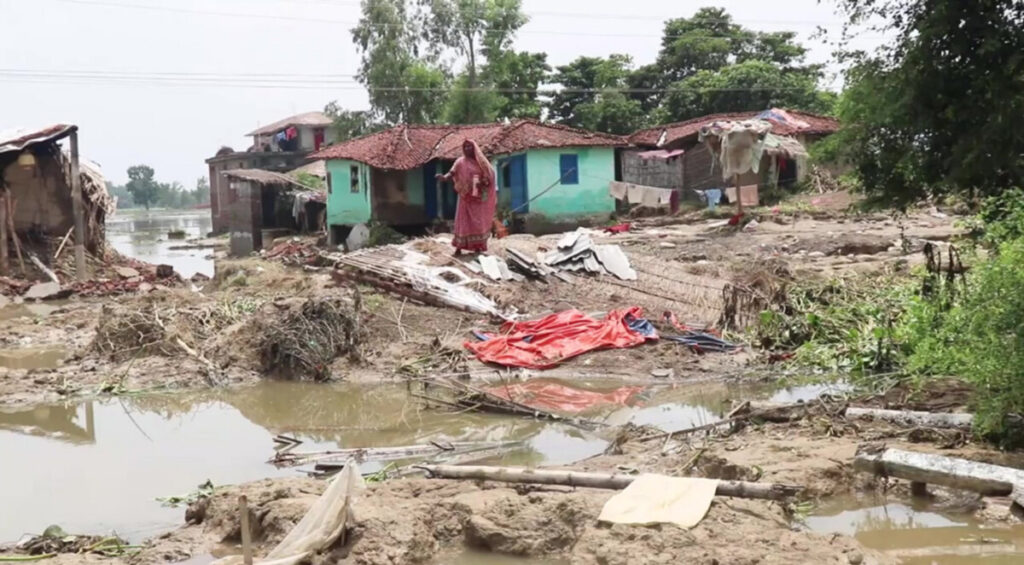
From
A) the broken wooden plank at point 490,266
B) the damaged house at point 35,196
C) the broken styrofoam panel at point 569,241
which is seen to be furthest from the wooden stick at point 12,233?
the broken styrofoam panel at point 569,241

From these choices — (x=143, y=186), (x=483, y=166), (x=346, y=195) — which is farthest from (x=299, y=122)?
(x=143, y=186)

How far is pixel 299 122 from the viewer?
50.2m

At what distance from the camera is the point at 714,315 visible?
13.5 metres

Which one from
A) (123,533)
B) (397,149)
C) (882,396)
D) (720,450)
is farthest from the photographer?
(397,149)

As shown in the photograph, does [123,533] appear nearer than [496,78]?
Yes

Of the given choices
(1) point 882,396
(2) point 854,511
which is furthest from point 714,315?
(2) point 854,511

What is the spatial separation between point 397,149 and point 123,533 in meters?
23.7

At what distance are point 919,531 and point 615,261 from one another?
34.4 feet

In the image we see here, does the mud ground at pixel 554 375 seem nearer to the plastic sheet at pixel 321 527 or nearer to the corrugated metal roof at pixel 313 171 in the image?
the plastic sheet at pixel 321 527

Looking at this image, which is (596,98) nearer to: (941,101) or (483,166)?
(483,166)

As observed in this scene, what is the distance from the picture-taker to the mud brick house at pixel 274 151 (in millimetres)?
46906

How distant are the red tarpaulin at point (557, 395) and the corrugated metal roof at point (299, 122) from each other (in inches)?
1585

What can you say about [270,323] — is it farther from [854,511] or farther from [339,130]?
[339,130]

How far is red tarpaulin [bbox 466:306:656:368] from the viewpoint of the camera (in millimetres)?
11719
